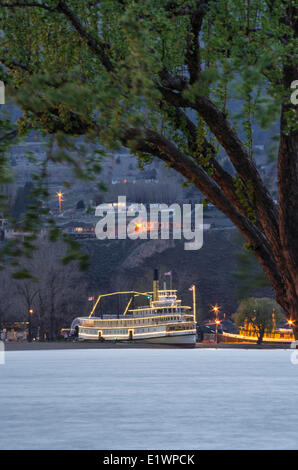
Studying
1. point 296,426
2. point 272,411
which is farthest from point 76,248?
point 272,411

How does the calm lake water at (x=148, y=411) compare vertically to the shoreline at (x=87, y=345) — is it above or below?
below

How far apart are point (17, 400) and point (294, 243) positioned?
61.6 meters

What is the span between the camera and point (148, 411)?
2399 inches

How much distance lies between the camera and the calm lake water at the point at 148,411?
4197cm

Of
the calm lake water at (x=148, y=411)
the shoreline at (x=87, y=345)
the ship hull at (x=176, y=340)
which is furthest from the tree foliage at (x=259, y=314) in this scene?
the calm lake water at (x=148, y=411)

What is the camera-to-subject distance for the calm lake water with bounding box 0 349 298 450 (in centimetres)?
4197

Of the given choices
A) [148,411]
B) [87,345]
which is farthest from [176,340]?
[148,411]

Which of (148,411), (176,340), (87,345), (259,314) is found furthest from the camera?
(87,345)

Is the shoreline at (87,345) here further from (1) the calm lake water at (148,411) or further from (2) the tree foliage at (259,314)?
(1) the calm lake water at (148,411)

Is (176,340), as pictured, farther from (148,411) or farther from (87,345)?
(148,411)

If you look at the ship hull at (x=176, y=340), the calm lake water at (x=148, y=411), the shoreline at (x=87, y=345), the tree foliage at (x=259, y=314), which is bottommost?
the calm lake water at (x=148, y=411)

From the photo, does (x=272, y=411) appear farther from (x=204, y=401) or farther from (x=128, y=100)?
(x=128, y=100)

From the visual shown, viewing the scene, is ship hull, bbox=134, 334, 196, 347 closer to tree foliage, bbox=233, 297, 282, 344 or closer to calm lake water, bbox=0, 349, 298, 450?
tree foliage, bbox=233, 297, 282, 344

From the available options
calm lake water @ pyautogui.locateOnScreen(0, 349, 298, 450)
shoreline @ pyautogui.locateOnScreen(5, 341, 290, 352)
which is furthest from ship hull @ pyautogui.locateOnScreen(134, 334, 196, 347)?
calm lake water @ pyautogui.locateOnScreen(0, 349, 298, 450)
